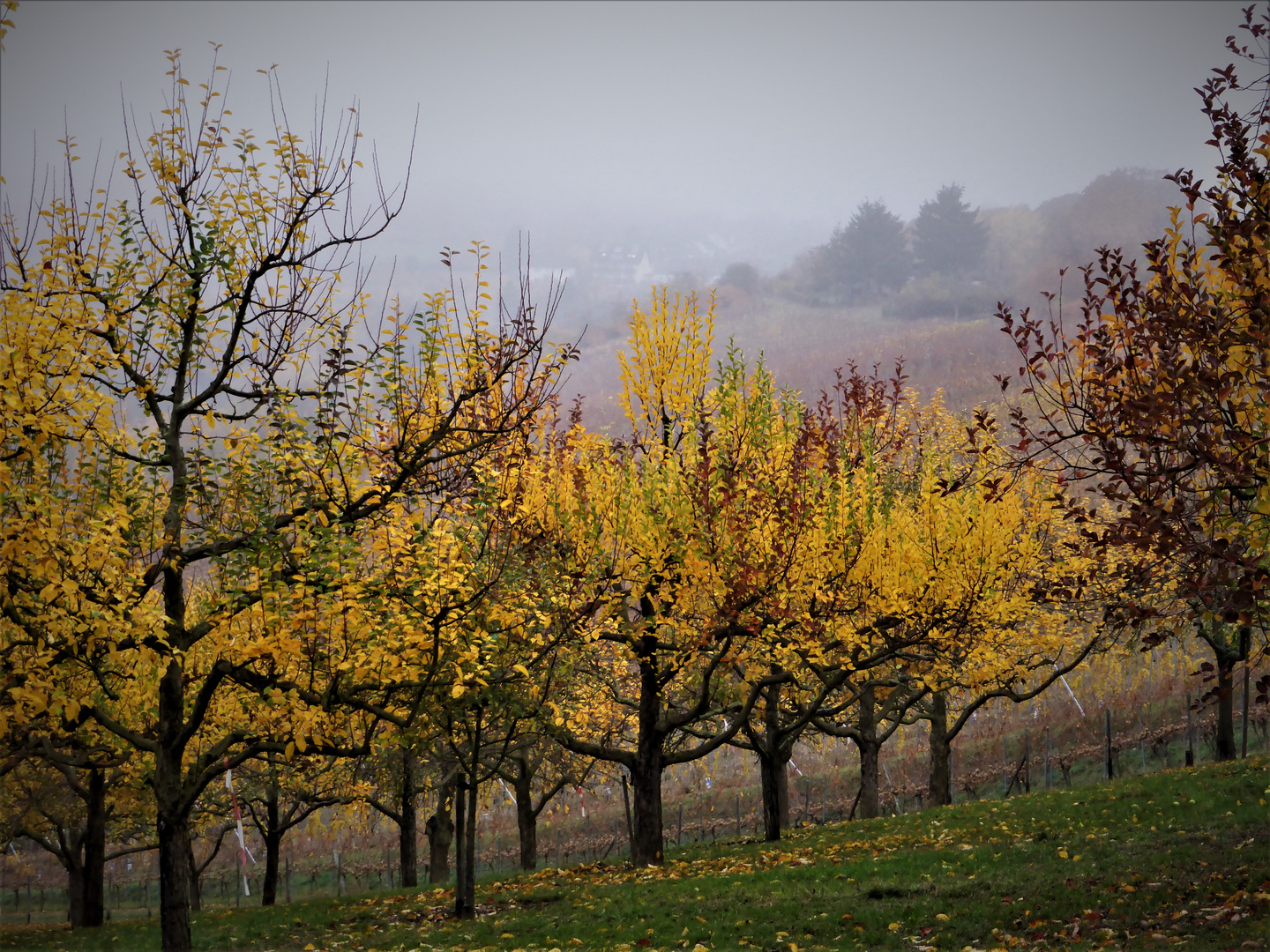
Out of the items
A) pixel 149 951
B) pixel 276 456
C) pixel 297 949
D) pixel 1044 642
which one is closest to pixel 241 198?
pixel 276 456

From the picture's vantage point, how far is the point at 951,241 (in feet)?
449

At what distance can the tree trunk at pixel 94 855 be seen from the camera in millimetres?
21561

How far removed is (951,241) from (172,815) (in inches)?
5715

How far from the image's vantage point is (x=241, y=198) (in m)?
10.7

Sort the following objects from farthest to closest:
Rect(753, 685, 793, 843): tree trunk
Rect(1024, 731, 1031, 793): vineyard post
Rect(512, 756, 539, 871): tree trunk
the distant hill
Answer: the distant hill, Rect(1024, 731, 1031, 793): vineyard post, Rect(512, 756, 539, 871): tree trunk, Rect(753, 685, 793, 843): tree trunk

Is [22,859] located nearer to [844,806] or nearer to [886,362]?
[844,806]

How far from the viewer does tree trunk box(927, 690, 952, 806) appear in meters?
25.4

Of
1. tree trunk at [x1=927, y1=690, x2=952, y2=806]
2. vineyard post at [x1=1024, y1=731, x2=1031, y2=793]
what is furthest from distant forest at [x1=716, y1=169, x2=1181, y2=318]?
tree trunk at [x1=927, y1=690, x2=952, y2=806]

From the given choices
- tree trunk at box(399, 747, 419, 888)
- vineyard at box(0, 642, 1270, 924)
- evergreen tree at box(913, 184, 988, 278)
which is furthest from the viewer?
evergreen tree at box(913, 184, 988, 278)

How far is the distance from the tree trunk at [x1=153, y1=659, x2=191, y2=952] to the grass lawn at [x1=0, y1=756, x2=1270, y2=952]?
2224 mm

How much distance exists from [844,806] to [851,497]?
24.4 m

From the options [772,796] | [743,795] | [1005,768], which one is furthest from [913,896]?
[743,795]

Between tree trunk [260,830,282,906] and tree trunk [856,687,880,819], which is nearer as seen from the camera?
tree trunk [856,687,880,819]

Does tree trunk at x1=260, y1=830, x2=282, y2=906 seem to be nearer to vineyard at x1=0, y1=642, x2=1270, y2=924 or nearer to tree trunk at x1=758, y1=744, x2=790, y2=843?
vineyard at x1=0, y1=642, x2=1270, y2=924
